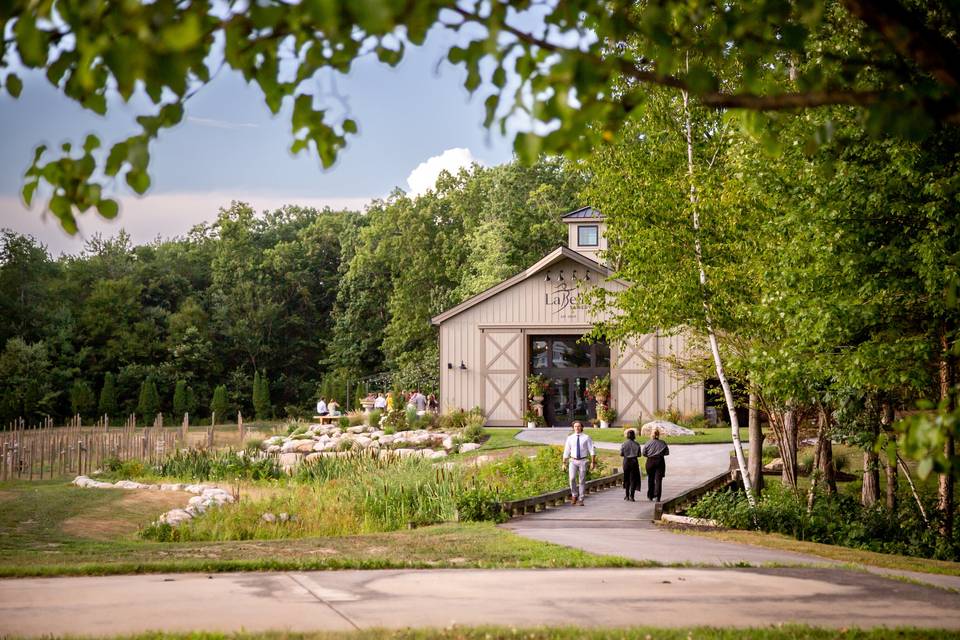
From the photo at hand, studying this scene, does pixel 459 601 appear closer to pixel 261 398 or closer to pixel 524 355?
pixel 524 355

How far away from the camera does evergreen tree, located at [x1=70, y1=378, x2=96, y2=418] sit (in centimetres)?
3838

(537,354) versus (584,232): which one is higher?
(584,232)

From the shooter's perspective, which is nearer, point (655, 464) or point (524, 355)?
point (655, 464)

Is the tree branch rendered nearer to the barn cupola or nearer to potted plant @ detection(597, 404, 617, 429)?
potted plant @ detection(597, 404, 617, 429)

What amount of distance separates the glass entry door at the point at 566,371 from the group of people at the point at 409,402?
427 cm

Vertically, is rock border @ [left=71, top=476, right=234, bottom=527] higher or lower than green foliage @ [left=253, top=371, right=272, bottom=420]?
lower

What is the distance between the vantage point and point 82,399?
126ft

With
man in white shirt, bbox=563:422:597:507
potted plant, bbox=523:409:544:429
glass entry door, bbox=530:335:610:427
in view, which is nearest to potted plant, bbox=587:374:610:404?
glass entry door, bbox=530:335:610:427

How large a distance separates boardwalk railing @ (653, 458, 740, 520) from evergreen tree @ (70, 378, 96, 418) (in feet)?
93.5

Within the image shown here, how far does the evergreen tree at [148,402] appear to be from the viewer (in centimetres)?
3925

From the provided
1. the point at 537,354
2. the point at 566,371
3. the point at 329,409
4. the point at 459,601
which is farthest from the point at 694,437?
the point at 459,601

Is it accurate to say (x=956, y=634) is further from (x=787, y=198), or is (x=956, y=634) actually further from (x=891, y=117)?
(x=787, y=198)

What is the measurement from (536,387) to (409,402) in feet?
18.7

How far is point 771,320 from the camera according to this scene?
41.5 feet
